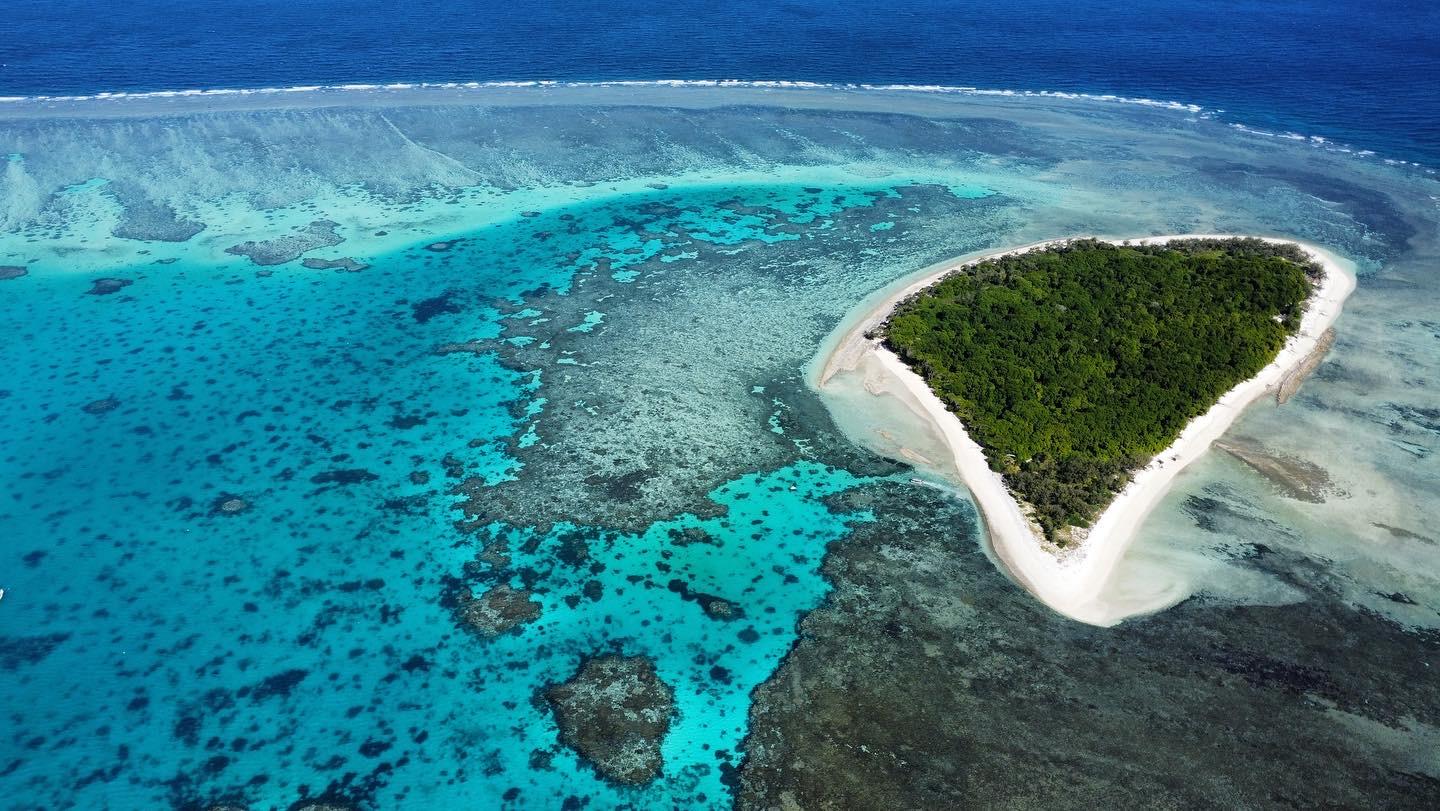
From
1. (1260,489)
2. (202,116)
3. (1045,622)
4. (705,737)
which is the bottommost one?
(705,737)

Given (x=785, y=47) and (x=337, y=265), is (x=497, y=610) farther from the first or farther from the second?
(x=785, y=47)

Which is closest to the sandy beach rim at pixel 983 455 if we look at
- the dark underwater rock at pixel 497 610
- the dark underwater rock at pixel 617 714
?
the dark underwater rock at pixel 617 714

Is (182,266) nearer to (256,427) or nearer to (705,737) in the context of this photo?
(256,427)

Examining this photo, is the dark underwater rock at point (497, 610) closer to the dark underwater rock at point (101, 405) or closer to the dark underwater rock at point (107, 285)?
the dark underwater rock at point (101, 405)

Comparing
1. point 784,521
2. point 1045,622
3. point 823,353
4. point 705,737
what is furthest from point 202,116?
point 1045,622

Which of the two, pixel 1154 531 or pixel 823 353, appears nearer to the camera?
pixel 1154 531

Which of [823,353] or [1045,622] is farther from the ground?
[823,353]

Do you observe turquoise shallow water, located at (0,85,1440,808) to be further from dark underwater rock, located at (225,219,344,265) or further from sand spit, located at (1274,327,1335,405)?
sand spit, located at (1274,327,1335,405)
